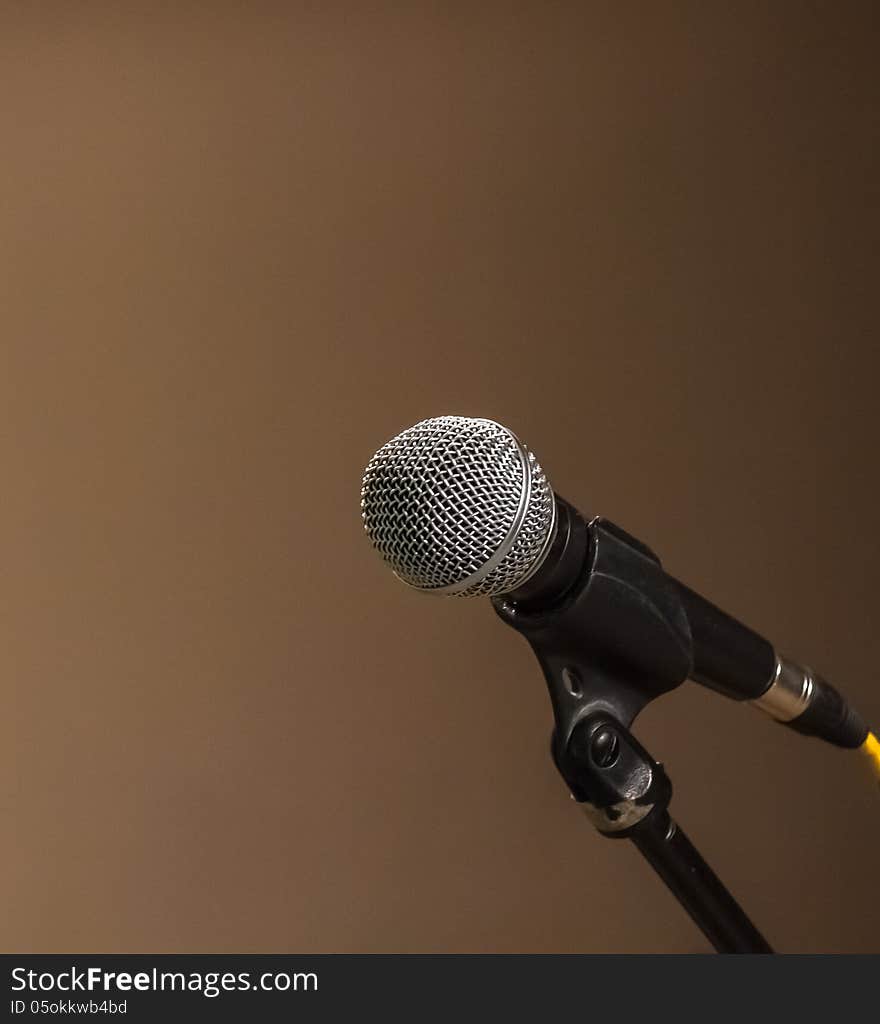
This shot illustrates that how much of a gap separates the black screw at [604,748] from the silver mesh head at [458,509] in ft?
0.26

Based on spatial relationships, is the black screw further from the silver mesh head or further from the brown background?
the brown background

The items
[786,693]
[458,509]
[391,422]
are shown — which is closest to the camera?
[458,509]

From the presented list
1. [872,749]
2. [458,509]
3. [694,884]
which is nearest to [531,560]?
[458,509]

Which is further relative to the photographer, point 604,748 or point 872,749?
point 872,749

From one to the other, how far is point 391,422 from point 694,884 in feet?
3.44

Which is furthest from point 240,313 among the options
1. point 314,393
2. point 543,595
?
point 543,595

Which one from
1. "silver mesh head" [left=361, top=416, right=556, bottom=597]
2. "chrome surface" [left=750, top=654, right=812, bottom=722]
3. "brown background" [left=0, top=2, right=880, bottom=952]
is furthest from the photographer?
"brown background" [left=0, top=2, right=880, bottom=952]

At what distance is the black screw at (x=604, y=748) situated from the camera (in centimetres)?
52

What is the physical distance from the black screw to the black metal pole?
3 cm

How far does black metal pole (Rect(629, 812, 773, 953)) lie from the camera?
540 millimetres

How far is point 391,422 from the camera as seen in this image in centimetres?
155

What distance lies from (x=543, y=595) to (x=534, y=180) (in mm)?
1125

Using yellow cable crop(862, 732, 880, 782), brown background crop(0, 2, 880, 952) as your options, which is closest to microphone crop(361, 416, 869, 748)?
yellow cable crop(862, 732, 880, 782)

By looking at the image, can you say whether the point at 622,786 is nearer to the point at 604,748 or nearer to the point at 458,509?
the point at 604,748
